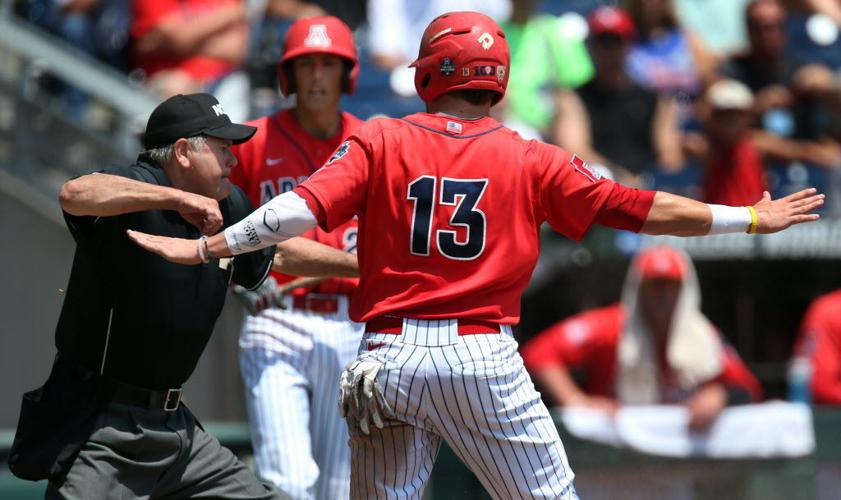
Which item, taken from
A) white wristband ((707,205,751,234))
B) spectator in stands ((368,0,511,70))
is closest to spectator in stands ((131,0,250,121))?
spectator in stands ((368,0,511,70))

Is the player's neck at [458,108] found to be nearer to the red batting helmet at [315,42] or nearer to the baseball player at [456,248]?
the baseball player at [456,248]

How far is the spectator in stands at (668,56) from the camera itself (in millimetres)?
9031

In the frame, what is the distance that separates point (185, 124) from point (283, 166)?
107 cm

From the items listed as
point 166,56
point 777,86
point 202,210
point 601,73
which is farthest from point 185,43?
point 202,210

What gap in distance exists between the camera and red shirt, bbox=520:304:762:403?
6988 millimetres

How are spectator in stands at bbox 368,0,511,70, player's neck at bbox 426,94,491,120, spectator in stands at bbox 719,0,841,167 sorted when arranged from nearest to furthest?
1. player's neck at bbox 426,94,491,120
2. spectator in stands at bbox 719,0,841,167
3. spectator in stands at bbox 368,0,511,70

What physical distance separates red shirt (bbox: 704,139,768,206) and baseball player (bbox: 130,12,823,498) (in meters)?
3.89

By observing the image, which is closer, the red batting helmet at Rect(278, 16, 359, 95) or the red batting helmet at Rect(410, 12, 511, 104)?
the red batting helmet at Rect(410, 12, 511, 104)

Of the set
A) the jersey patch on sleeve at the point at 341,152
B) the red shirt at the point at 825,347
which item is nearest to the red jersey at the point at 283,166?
the jersey patch on sleeve at the point at 341,152

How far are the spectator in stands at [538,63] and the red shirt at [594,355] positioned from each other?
182 centimetres

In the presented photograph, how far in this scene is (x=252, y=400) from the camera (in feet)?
16.6

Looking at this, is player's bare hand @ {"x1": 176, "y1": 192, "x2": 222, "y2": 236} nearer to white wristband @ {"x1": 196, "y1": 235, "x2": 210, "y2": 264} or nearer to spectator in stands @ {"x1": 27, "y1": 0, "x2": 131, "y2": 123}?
white wristband @ {"x1": 196, "y1": 235, "x2": 210, "y2": 264}

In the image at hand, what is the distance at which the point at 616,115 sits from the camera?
331 inches

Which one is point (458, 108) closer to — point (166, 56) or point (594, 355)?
point (594, 355)
